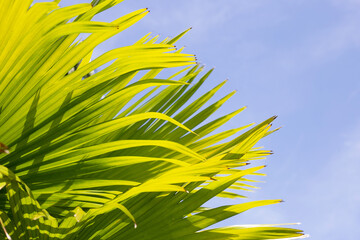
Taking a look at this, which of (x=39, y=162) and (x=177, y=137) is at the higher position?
(x=177, y=137)

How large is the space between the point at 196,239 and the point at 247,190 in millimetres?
828

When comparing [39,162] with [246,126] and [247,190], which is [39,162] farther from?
[247,190]

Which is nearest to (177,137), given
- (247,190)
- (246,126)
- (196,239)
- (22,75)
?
(246,126)

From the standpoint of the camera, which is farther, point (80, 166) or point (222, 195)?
point (222, 195)

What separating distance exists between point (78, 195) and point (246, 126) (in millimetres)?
607

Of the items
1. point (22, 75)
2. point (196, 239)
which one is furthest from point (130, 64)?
point (196, 239)

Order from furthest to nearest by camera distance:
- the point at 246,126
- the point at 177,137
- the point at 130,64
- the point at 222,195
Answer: the point at 222,195 → the point at 246,126 → the point at 177,137 → the point at 130,64

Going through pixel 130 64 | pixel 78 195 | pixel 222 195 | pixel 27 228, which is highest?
pixel 130 64

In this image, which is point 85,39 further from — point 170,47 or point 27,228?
point 27,228

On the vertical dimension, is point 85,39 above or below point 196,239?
above

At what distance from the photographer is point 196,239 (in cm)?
123

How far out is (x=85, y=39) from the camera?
136 cm

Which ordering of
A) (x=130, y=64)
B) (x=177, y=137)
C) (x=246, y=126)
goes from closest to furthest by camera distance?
(x=130, y=64) < (x=177, y=137) < (x=246, y=126)

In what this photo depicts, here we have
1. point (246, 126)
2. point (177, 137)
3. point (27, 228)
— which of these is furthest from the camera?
point (246, 126)
